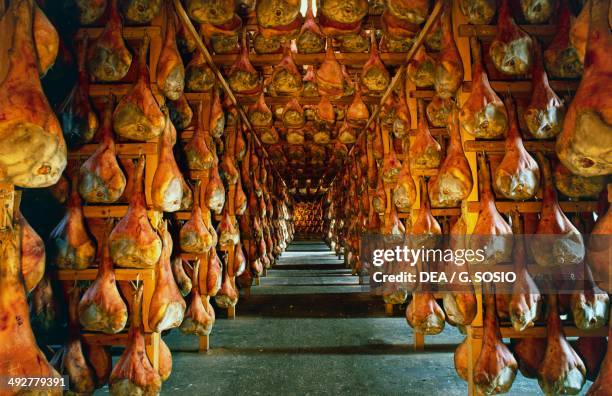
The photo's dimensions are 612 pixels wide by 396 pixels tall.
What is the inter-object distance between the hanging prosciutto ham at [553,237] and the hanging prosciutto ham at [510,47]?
75 cm

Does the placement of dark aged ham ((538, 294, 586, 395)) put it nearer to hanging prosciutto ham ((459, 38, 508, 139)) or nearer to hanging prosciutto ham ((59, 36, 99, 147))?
hanging prosciutto ham ((459, 38, 508, 139))

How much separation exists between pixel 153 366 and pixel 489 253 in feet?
8.14

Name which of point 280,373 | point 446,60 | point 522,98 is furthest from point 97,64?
point 522,98

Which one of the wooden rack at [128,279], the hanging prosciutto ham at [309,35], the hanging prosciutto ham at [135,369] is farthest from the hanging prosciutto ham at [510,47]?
the hanging prosciutto ham at [135,369]

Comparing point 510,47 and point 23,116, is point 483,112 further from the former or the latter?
point 23,116

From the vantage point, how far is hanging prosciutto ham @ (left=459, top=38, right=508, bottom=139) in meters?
2.84

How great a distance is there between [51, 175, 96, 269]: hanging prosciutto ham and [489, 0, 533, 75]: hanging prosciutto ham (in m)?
3.13

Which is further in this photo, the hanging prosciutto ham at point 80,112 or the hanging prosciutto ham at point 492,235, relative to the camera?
the hanging prosciutto ham at point 80,112

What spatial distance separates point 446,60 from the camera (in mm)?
3123

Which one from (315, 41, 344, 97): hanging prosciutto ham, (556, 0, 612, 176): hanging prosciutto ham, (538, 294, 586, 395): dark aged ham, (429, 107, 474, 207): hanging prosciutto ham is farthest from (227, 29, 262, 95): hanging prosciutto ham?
(538, 294, 586, 395): dark aged ham

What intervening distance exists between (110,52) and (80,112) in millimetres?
487

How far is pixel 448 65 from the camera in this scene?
3.10 meters

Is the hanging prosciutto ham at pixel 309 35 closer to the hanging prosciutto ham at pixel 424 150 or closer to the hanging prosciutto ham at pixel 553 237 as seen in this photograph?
the hanging prosciutto ham at pixel 424 150

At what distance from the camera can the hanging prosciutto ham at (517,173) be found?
275 cm
